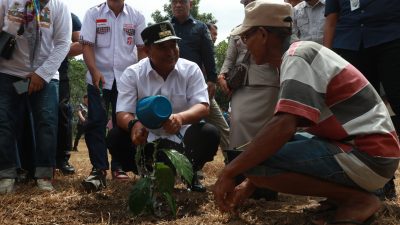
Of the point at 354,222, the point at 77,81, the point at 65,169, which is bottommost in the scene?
the point at 77,81

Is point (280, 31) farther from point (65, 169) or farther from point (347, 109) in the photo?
point (65, 169)

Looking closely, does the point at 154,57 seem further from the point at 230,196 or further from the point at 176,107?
the point at 230,196

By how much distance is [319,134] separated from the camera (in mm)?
2305

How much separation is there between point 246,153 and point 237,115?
4.56 ft

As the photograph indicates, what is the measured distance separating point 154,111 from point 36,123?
1.34 m

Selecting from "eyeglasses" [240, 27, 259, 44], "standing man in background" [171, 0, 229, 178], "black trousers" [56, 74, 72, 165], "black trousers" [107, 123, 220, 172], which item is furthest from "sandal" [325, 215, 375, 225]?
"black trousers" [56, 74, 72, 165]

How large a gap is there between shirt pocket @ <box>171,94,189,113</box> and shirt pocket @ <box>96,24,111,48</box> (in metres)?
1.02

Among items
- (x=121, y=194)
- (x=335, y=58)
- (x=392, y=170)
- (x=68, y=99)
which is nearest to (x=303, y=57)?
(x=335, y=58)

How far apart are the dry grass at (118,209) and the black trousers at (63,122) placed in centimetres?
115

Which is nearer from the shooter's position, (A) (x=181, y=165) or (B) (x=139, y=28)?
(A) (x=181, y=165)

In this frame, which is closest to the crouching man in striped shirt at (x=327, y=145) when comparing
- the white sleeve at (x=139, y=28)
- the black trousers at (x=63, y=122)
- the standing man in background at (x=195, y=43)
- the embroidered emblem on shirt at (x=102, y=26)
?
the white sleeve at (x=139, y=28)

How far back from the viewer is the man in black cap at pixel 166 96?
3.24 metres

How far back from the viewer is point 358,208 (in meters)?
2.20

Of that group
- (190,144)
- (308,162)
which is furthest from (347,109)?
(190,144)
